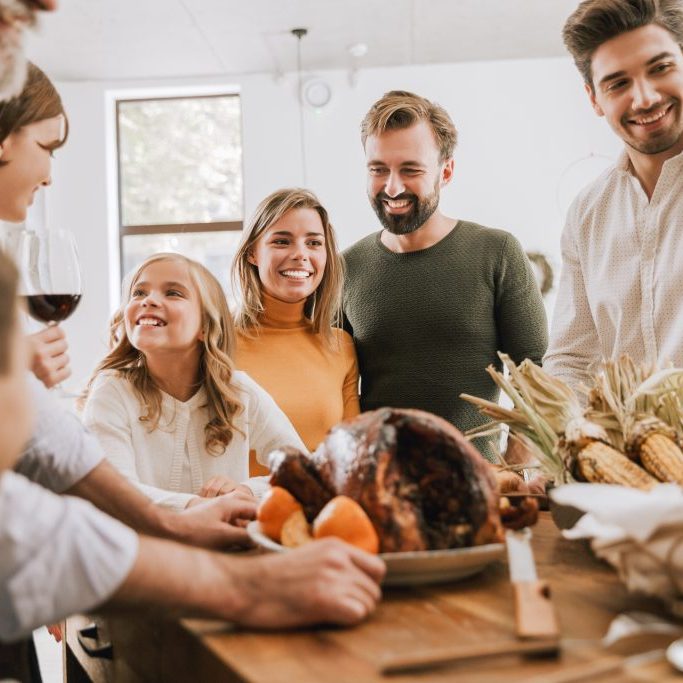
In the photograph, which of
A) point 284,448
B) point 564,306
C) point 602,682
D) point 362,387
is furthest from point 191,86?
point 602,682

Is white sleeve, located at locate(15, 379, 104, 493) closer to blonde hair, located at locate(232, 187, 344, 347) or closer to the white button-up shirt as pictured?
the white button-up shirt

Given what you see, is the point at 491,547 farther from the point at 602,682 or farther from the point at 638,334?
the point at 638,334

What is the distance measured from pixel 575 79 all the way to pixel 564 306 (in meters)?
4.25

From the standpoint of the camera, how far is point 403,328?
2.55 m

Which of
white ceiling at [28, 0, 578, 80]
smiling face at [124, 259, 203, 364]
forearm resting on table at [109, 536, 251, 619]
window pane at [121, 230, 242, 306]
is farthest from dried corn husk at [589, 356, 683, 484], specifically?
window pane at [121, 230, 242, 306]

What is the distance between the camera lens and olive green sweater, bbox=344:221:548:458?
2.53 m

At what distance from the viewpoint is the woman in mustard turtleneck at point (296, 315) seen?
2.41 m

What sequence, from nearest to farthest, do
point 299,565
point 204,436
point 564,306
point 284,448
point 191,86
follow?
1. point 299,565
2. point 284,448
3. point 204,436
4. point 564,306
5. point 191,86

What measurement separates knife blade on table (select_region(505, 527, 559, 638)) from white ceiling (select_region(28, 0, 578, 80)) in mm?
4572

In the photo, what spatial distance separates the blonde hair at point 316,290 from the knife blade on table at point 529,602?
1.68m

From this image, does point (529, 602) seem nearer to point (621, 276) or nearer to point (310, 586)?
point (310, 586)

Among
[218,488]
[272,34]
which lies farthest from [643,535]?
[272,34]

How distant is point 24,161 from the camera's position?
1.60 m

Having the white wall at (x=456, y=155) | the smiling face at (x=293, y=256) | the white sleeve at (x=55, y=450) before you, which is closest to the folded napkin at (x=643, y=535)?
the white sleeve at (x=55, y=450)
